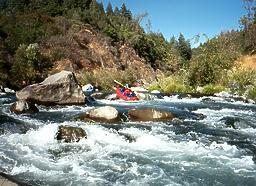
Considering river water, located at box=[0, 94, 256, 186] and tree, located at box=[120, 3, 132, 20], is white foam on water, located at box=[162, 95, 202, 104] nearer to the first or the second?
river water, located at box=[0, 94, 256, 186]

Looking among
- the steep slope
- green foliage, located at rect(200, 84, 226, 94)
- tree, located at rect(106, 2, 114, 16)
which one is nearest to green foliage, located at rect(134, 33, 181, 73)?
the steep slope

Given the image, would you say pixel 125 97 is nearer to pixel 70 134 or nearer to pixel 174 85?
pixel 174 85

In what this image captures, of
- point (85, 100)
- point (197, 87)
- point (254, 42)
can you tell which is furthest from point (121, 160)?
point (254, 42)

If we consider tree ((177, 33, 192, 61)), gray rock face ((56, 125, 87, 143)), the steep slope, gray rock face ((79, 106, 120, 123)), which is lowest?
gray rock face ((56, 125, 87, 143))

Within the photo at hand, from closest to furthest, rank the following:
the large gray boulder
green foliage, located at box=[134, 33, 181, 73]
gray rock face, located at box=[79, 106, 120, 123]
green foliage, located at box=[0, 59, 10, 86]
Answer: gray rock face, located at box=[79, 106, 120, 123] → the large gray boulder → green foliage, located at box=[0, 59, 10, 86] → green foliage, located at box=[134, 33, 181, 73]

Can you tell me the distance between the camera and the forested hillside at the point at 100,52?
25.3 m

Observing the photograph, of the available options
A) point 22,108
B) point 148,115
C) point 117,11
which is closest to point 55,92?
point 22,108

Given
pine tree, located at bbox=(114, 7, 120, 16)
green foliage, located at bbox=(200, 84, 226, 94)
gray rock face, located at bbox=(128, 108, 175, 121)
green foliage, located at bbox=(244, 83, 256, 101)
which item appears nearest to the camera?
gray rock face, located at bbox=(128, 108, 175, 121)

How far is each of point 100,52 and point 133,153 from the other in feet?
142

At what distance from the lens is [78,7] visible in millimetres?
61562

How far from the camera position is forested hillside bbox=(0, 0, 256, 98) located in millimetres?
25266

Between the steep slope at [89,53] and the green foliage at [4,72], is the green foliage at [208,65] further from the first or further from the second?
the steep slope at [89,53]

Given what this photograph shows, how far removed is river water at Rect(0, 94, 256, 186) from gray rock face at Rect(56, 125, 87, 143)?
164mm

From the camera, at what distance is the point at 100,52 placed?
51562 mm
